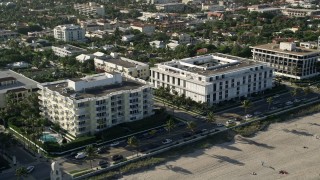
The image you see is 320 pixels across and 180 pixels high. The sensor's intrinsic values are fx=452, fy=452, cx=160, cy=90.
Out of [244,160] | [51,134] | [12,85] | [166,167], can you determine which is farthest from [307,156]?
[12,85]

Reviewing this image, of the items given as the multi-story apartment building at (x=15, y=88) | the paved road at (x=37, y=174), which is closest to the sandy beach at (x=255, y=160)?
the paved road at (x=37, y=174)

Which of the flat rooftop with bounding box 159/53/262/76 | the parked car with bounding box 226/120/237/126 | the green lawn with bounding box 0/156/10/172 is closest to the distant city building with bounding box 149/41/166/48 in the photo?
the flat rooftop with bounding box 159/53/262/76


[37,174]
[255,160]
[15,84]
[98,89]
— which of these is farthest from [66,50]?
[255,160]

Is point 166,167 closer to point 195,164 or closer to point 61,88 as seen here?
point 195,164

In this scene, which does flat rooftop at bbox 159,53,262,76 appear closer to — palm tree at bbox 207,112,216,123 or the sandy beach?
palm tree at bbox 207,112,216,123

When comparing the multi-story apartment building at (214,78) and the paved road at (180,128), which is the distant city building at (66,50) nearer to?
the multi-story apartment building at (214,78)
